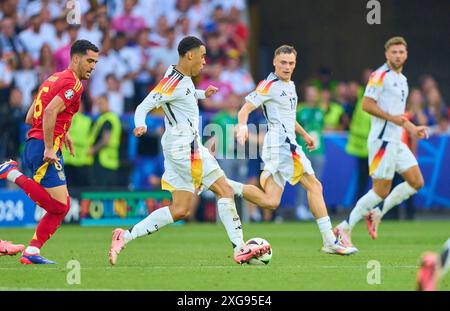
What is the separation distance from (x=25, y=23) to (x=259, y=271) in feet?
39.5

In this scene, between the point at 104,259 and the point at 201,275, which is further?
the point at 104,259

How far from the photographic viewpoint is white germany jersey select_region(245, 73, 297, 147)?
41.3 ft

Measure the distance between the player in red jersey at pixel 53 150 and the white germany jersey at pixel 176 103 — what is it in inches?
29.8

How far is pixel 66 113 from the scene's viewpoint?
11.4 metres

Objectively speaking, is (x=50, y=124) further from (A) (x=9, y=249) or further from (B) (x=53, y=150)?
(A) (x=9, y=249)

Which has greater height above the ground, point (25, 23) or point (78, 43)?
point (25, 23)

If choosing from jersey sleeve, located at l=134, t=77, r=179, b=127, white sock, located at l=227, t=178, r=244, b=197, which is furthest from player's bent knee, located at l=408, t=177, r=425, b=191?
jersey sleeve, located at l=134, t=77, r=179, b=127

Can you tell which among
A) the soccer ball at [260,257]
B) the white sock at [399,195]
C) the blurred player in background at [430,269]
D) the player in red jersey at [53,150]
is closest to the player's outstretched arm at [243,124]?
the soccer ball at [260,257]

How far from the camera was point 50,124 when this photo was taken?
1103 cm

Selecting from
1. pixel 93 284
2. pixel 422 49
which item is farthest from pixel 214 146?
pixel 93 284

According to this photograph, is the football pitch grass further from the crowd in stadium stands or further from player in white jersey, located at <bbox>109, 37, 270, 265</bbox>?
the crowd in stadium stands

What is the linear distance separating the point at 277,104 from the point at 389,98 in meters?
1.91

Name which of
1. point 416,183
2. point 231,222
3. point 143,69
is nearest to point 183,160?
point 231,222

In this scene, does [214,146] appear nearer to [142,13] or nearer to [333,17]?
[142,13]
